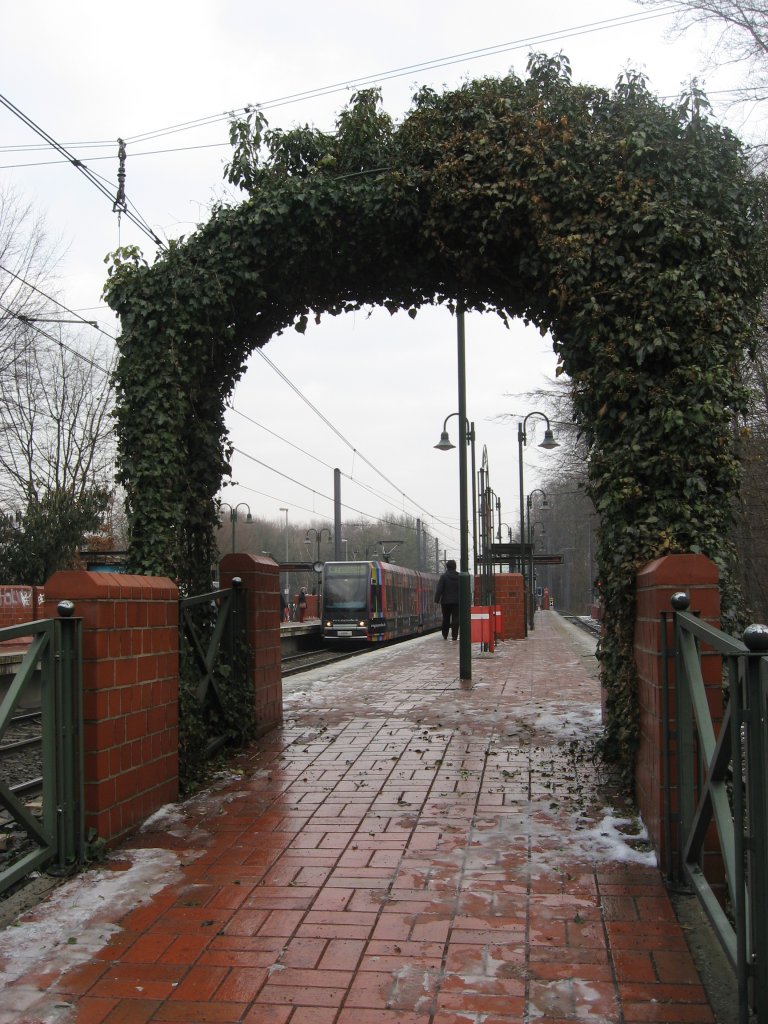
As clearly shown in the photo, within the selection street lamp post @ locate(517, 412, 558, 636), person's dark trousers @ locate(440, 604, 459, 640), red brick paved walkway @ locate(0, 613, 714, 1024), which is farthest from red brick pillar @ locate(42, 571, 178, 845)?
street lamp post @ locate(517, 412, 558, 636)

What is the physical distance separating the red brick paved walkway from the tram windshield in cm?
2255

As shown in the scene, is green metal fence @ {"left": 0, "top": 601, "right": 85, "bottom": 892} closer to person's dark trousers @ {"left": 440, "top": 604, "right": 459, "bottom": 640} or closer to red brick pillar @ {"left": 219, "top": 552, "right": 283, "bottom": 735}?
red brick pillar @ {"left": 219, "top": 552, "right": 283, "bottom": 735}

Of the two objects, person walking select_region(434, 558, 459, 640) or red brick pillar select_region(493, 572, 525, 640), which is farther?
red brick pillar select_region(493, 572, 525, 640)

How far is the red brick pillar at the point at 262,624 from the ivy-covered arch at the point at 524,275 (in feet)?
1.02

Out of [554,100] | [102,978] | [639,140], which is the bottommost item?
[102,978]

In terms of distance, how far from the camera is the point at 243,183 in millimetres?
7023

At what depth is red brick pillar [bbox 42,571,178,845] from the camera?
190 inches

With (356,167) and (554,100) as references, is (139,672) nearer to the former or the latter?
(356,167)

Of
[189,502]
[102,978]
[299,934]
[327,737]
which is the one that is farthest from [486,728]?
[102,978]

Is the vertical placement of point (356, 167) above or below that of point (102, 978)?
above

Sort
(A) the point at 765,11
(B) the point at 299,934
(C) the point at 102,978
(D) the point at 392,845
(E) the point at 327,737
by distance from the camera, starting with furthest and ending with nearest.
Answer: (A) the point at 765,11
(E) the point at 327,737
(D) the point at 392,845
(B) the point at 299,934
(C) the point at 102,978

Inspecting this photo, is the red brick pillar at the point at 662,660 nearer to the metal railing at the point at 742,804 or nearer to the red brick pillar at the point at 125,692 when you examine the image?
the metal railing at the point at 742,804

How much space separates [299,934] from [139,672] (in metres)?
2.02

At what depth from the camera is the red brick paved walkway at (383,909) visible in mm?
3230
